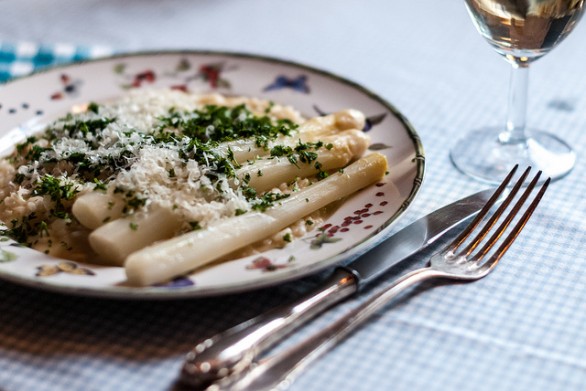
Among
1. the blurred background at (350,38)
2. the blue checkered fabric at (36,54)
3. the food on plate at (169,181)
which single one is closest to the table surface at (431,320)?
the blurred background at (350,38)

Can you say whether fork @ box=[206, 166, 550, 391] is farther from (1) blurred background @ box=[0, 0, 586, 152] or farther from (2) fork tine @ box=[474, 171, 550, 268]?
(1) blurred background @ box=[0, 0, 586, 152]

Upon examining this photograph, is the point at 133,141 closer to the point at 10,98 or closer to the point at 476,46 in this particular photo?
the point at 10,98

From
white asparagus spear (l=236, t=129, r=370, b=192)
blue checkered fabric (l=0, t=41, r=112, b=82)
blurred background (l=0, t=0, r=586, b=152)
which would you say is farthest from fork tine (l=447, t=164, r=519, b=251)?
Answer: blue checkered fabric (l=0, t=41, r=112, b=82)

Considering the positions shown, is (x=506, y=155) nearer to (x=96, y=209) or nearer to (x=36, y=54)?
(x=96, y=209)

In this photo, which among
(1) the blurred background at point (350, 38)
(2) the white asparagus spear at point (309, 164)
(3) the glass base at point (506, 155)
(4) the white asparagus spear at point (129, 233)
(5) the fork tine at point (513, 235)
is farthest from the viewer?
(1) the blurred background at point (350, 38)

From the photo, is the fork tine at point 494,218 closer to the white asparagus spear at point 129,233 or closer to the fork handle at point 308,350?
the fork handle at point 308,350

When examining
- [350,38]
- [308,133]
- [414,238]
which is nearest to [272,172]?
[308,133]
